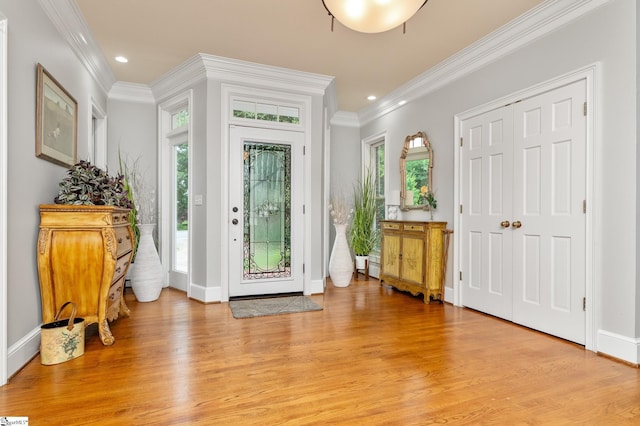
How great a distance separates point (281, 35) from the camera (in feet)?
11.2

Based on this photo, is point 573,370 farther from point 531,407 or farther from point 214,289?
point 214,289

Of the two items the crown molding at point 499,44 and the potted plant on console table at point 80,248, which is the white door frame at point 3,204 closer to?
the potted plant on console table at point 80,248

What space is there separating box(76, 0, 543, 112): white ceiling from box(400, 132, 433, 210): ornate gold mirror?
2.78 ft

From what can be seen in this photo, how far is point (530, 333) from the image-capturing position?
3023 mm

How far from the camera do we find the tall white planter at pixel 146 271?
4043 mm

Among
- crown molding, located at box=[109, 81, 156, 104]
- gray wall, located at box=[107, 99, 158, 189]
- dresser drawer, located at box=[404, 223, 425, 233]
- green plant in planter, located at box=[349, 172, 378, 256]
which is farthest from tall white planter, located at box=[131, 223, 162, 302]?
dresser drawer, located at box=[404, 223, 425, 233]

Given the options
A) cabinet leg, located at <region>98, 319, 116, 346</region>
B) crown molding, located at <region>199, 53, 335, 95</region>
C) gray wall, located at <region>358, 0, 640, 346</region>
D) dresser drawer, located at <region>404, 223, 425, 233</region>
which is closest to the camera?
gray wall, located at <region>358, 0, 640, 346</region>

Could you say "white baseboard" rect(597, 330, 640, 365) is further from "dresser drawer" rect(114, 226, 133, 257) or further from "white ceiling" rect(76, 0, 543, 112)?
"dresser drawer" rect(114, 226, 133, 257)

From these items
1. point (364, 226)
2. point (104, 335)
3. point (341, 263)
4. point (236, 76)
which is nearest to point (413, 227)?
point (341, 263)

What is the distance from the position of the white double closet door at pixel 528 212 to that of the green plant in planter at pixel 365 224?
188 cm

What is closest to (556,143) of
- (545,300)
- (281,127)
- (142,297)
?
(545,300)

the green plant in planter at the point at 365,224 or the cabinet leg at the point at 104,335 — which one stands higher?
the green plant in planter at the point at 365,224

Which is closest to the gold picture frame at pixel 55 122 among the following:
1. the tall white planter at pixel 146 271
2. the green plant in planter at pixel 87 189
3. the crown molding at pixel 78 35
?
the green plant in planter at pixel 87 189

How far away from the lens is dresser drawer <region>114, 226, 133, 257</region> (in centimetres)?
290
